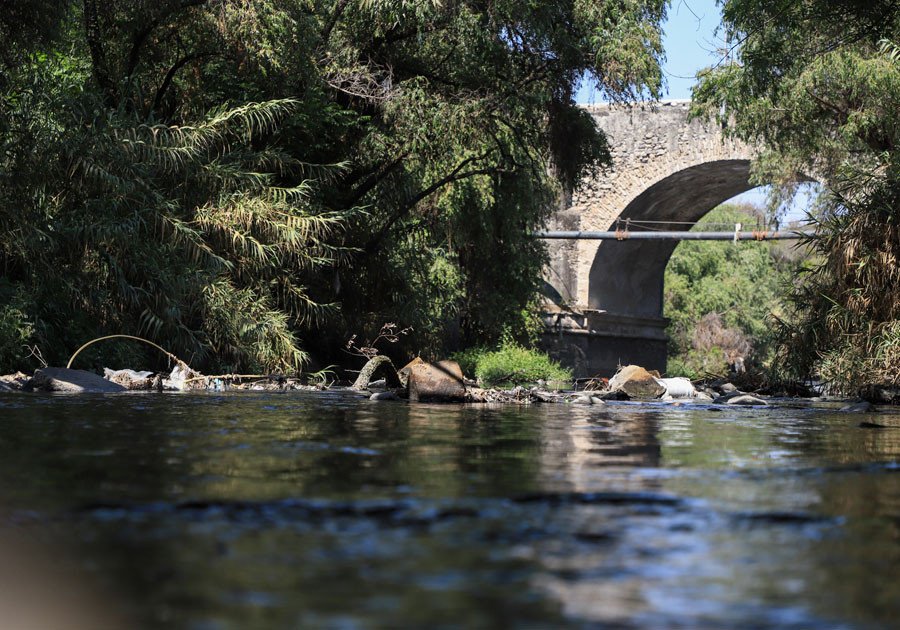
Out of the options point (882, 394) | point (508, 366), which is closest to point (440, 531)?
point (882, 394)

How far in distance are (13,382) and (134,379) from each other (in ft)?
4.20

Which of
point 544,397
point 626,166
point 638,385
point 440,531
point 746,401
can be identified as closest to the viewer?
point 440,531

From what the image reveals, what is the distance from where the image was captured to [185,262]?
43.5 ft

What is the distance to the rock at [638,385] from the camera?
12.0m

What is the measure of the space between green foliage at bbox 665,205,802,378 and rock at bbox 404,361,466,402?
33351 mm

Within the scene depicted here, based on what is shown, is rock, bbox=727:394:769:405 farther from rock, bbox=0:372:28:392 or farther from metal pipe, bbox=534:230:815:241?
metal pipe, bbox=534:230:815:241

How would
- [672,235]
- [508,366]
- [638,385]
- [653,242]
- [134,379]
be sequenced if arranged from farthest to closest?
[653,242] < [672,235] < [508,366] < [638,385] < [134,379]

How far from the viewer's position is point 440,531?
101 inches

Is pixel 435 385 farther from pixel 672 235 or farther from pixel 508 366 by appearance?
pixel 672 235

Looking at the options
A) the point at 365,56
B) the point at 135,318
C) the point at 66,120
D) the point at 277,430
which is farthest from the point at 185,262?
the point at 277,430

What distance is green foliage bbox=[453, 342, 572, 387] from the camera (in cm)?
1937

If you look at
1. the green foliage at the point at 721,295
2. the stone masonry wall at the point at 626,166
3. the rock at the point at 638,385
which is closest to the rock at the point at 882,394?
the rock at the point at 638,385

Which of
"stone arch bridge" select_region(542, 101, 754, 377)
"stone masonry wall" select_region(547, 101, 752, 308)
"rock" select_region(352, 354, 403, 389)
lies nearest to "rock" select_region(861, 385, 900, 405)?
"rock" select_region(352, 354, 403, 389)

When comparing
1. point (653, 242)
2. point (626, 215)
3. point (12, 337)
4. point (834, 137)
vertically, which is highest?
point (834, 137)
